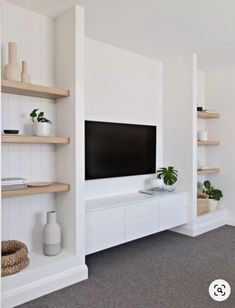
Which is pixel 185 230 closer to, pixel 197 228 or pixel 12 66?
pixel 197 228

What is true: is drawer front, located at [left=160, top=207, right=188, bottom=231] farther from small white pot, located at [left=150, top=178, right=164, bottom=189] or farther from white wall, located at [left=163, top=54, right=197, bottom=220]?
small white pot, located at [left=150, top=178, right=164, bottom=189]

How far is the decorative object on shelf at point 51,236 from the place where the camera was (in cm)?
242

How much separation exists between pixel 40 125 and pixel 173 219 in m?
2.14

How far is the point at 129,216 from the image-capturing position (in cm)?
304

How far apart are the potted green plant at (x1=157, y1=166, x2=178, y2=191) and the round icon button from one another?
1.46 metres

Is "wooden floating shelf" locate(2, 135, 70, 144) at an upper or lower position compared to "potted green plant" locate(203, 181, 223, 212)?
upper

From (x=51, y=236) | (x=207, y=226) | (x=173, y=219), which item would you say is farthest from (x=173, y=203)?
(x=51, y=236)

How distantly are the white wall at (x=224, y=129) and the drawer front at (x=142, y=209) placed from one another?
62.1 inches

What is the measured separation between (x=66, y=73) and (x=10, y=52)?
0.50 metres

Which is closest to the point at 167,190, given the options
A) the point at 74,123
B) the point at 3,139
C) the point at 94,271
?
the point at 94,271

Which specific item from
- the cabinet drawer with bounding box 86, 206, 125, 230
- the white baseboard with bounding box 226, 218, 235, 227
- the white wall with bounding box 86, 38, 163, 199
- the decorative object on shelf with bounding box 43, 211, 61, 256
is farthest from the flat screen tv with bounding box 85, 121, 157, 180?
the white baseboard with bounding box 226, 218, 235, 227

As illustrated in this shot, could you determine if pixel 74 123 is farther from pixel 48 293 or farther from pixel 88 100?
pixel 48 293

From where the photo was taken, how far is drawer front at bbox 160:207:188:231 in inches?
136

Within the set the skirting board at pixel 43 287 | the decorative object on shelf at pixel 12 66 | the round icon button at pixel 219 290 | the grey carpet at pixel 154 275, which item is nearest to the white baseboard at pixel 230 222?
the grey carpet at pixel 154 275
